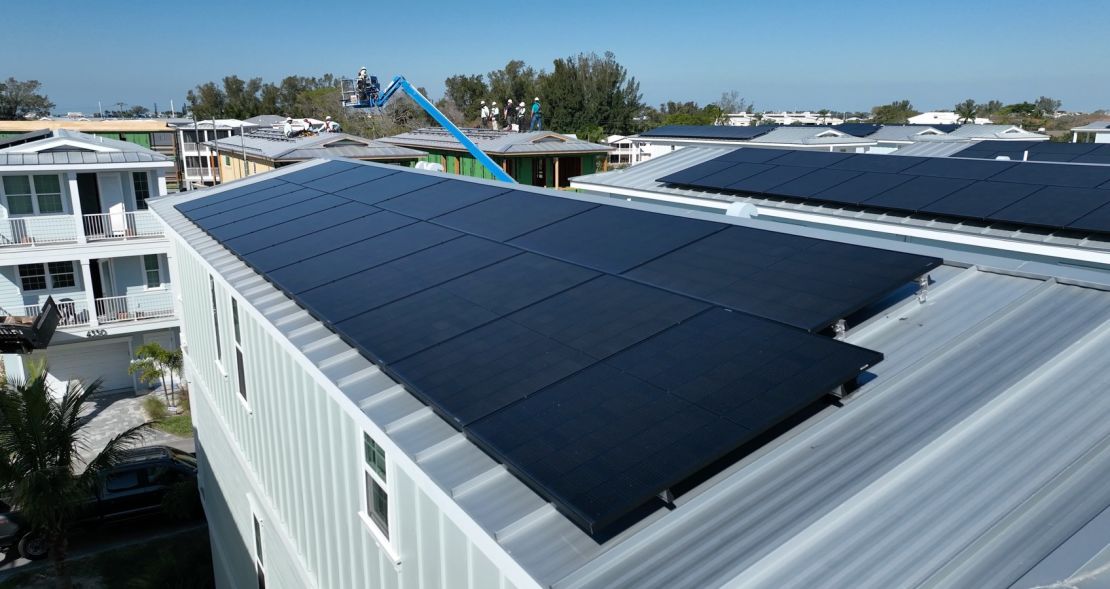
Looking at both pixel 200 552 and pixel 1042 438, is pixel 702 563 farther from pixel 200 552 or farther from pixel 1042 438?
pixel 200 552

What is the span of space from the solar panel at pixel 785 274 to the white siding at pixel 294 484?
2738mm

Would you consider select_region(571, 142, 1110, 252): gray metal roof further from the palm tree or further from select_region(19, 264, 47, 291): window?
select_region(19, 264, 47, 291): window

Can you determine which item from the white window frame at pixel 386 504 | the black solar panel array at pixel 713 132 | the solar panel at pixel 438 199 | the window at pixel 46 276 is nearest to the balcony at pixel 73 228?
the window at pixel 46 276

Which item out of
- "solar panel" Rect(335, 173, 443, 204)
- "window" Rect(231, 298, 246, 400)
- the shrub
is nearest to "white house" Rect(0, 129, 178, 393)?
the shrub

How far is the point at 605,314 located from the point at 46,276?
27.0 metres

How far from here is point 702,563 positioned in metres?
3.71

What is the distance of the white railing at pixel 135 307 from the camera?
25266mm

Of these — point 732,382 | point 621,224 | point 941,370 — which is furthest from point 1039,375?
point 621,224

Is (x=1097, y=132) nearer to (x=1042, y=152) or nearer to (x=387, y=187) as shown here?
(x=1042, y=152)

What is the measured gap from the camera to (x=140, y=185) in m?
27.0

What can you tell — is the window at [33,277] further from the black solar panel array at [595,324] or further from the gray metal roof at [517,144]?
the black solar panel array at [595,324]

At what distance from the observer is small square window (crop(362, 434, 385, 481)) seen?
6301 millimetres

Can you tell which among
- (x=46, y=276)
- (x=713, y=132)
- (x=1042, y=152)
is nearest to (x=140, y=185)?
(x=46, y=276)

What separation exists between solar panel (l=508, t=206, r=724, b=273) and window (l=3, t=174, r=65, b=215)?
23992 mm
